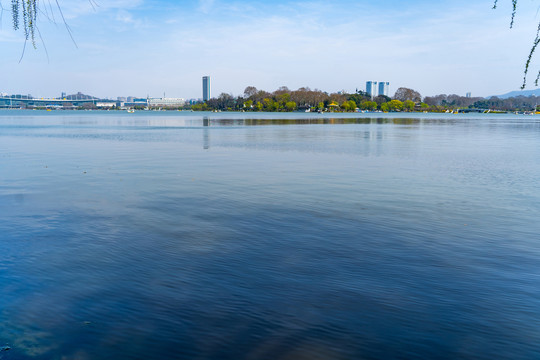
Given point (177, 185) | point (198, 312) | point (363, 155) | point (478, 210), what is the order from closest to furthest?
point (198, 312)
point (478, 210)
point (177, 185)
point (363, 155)

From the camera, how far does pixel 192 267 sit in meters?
11.3

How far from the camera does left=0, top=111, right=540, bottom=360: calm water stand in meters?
8.05

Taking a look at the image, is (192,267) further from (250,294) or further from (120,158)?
(120,158)

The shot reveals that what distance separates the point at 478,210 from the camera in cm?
1747

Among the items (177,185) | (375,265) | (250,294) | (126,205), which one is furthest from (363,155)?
(250,294)

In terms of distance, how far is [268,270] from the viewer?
440 inches

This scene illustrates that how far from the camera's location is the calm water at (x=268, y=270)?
8.05 meters

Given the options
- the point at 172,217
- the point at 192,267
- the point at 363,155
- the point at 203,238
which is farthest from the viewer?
the point at 363,155

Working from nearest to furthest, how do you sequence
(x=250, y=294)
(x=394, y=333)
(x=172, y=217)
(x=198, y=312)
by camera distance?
Result: (x=394, y=333), (x=198, y=312), (x=250, y=294), (x=172, y=217)

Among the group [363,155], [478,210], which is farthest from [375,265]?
[363,155]

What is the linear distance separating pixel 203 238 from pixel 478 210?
11337 millimetres

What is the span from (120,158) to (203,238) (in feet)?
74.4

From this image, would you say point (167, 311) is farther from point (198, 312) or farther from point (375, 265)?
point (375, 265)

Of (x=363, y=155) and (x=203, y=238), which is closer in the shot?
(x=203, y=238)
